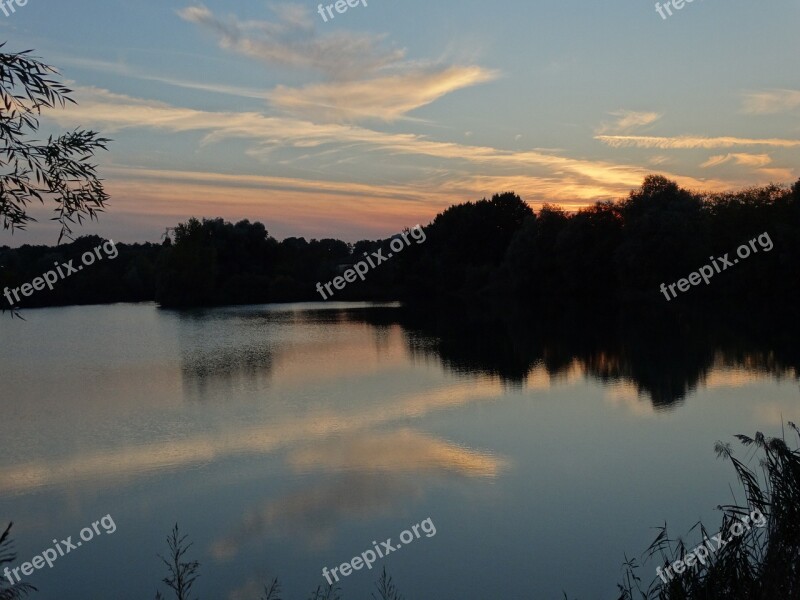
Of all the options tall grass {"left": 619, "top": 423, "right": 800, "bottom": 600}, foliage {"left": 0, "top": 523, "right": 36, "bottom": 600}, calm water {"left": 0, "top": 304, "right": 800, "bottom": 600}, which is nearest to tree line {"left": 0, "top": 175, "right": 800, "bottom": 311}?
calm water {"left": 0, "top": 304, "right": 800, "bottom": 600}

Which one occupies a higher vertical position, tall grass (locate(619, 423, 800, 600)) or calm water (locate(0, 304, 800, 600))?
tall grass (locate(619, 423, 800, 600))

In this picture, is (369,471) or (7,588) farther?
(369,471)

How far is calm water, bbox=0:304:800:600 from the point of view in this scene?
700 centimetres

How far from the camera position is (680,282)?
40750mm

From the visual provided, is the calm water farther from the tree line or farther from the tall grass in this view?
the tree line

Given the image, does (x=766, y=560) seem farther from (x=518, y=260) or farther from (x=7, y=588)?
(x=518, y=260)

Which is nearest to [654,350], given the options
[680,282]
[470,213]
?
[680,282]

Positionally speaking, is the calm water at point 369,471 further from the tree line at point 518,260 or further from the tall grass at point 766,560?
the tree line at point 518,260

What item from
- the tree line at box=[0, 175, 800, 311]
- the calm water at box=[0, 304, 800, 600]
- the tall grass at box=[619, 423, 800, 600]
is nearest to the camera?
the tall grass at box=[619, 423, 800, 600]

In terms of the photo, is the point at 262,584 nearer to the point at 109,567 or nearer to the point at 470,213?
the point at 109,567

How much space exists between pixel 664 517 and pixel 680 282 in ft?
115

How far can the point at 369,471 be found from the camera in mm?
9961

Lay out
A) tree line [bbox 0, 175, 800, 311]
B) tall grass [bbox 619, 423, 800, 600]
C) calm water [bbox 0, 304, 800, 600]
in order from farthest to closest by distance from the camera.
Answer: tree line [bbox 0, 175, 800, 311] → calm water [bbox 0, 304, 800, 600] → tall grass [bbox 619, 423, 800, 600]

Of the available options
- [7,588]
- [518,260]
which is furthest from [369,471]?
[518,260]
